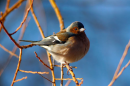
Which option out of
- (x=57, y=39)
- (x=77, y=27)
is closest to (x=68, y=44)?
(x=57, y=39)

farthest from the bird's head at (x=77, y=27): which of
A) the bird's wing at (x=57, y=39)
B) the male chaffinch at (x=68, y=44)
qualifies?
the bird's wing at (x=57, y=39)

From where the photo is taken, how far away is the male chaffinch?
9.00 feet

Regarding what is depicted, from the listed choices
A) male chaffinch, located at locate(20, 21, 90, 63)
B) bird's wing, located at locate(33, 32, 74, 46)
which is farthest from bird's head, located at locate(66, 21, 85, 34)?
bird's wing, located at locate(33, 32, 74, 46)

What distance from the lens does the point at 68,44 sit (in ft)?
9.25

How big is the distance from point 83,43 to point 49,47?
0.63 metres

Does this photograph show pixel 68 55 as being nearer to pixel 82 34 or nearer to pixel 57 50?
pixel 57 50

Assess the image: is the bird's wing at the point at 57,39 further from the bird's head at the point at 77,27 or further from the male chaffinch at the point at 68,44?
the bird's head at the point at 77,27

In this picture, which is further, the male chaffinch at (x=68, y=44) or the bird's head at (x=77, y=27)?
the bird's head at (x=77, y=27)

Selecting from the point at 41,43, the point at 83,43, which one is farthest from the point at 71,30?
the point at 41,43

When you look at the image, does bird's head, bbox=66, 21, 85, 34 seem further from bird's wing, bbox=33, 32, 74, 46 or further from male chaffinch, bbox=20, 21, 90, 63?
bird's wing, bbox=33, 32, 74, 46

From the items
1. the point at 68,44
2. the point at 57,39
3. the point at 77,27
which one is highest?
the point at 77,27

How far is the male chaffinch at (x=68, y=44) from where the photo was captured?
274 centimetres

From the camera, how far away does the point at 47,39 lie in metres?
2.89

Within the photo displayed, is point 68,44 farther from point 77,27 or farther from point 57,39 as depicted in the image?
point 77,27
